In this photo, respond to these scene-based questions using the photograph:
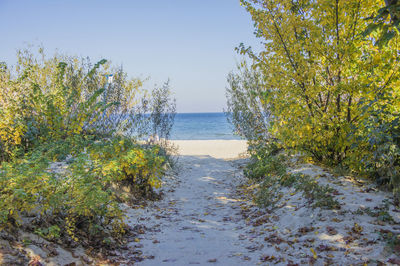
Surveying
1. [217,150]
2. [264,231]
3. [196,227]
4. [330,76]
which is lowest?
[217,150]

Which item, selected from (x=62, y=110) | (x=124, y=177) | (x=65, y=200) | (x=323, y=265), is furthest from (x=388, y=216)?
(x=62, y=110)

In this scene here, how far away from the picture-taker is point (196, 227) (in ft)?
14.7

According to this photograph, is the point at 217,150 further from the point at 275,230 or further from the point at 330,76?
the point at 275,230

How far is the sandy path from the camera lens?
335 cm

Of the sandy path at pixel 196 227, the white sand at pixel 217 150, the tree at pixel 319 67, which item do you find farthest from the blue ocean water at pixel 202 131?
the tree at pixel 319 67

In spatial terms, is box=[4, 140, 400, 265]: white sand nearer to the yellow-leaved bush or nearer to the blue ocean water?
the yellow-leaved bush

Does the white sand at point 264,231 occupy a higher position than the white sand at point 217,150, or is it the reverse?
the white sand at point 264,231

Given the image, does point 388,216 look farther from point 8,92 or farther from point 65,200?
point 8,92

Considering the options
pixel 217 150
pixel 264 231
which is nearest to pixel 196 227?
pixel 264 231

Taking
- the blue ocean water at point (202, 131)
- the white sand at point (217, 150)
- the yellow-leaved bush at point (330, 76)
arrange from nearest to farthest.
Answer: the yellow-leaved bush at point (330, 76), the white sand at point (217, 150), the blue ocean water at point (202, 131)

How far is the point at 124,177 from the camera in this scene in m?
5.64

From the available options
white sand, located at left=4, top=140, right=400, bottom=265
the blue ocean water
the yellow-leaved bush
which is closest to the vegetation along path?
white sand, located at left=4, top=140, right=400, bottom=265

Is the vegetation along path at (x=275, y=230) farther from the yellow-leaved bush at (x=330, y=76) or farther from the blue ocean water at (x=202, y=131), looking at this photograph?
the blue ocean water at (x=202, y=131)

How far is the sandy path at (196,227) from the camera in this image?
3.35 meters
